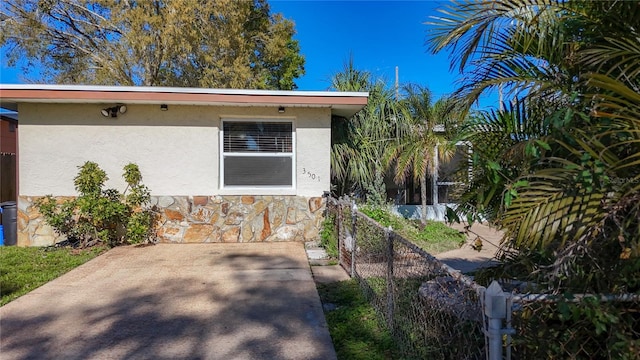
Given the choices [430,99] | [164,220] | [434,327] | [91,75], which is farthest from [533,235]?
[91,75]

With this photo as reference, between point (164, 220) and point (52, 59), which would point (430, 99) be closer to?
point (164, 220)

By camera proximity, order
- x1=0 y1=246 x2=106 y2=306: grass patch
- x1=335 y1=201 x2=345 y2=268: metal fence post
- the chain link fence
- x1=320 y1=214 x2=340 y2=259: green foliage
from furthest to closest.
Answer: x1=320 y1=214 x2=340 y2=259: green foliage
x1=335 y1=201 x2=345 y2=268: metal fence post
x1=0 y1=246 x2=106 y2=306: grass patch
the chain link fence

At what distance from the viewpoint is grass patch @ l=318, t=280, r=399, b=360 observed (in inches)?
132

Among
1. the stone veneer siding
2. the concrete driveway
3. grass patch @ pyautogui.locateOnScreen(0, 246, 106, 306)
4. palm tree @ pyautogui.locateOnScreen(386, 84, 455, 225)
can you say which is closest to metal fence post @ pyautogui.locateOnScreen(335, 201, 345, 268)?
the concrete driveway

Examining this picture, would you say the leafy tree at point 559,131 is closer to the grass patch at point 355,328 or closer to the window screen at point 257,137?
the grass patch at point 355,328

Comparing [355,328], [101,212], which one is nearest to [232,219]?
[101,212]

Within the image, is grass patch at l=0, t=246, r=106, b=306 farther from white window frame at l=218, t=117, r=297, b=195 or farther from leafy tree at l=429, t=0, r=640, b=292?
leafy tree at l=429, t=0, r=640, b=292

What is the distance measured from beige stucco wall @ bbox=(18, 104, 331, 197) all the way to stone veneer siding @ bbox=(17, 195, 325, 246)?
0.19m

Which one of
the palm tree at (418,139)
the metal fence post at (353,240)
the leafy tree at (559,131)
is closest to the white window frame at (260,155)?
the palm tree at (418,139)

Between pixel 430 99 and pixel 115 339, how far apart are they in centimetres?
831

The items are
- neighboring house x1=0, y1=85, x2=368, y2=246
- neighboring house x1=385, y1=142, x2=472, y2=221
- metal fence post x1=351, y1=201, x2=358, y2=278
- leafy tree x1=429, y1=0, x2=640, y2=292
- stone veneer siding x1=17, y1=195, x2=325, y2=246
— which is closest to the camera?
leafy tree x1=429, y1=0, x2=640, y2=292

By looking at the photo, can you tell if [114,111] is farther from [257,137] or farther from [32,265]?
[32,265]

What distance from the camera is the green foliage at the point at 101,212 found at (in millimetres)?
7203

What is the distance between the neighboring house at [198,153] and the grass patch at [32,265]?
2.91 ft
